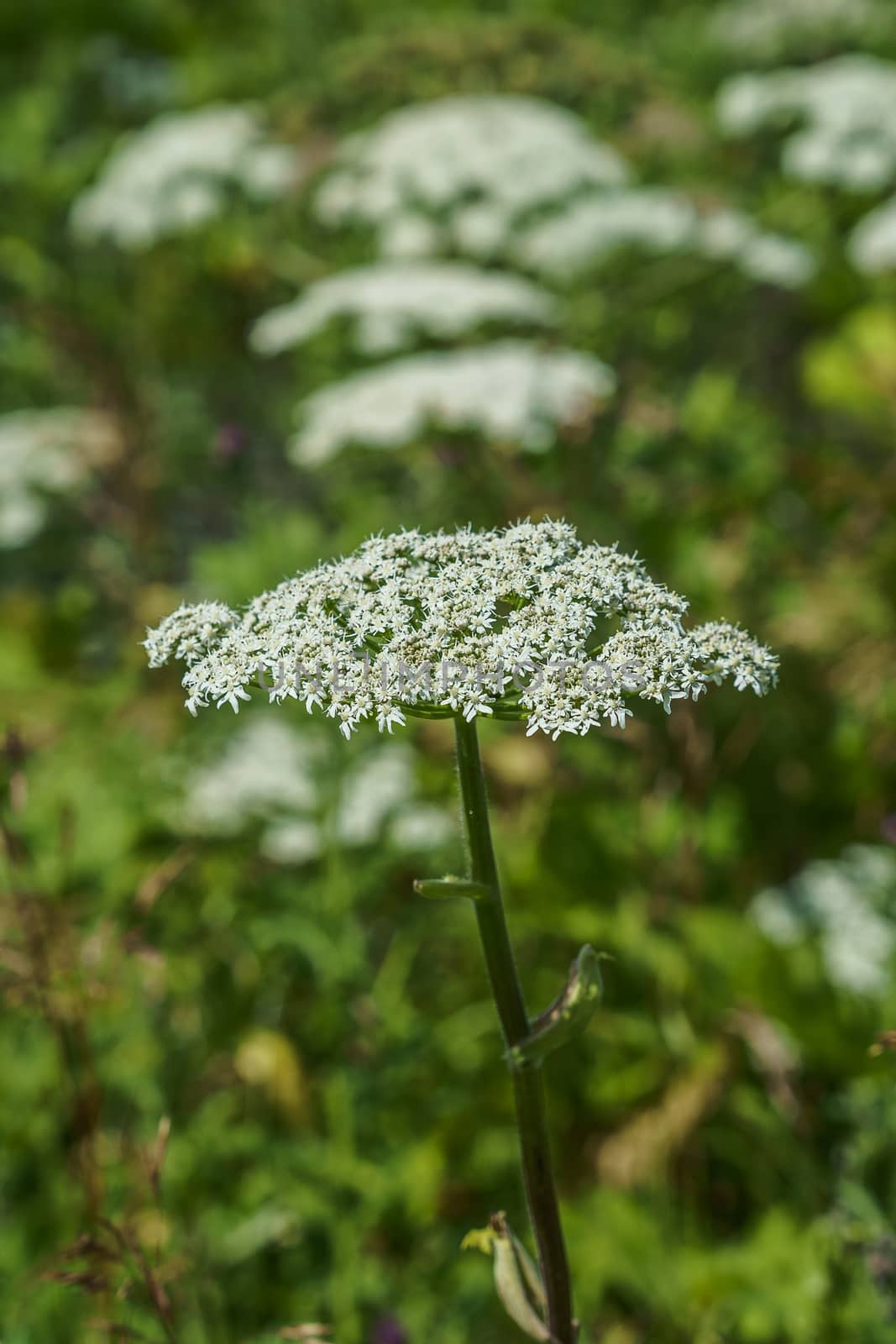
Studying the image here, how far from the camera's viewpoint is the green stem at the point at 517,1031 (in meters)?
1.05

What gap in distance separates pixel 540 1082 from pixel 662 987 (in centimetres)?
187

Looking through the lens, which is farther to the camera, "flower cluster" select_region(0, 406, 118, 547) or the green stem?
"flower cluster" select_region(0, 406, 118, 547)

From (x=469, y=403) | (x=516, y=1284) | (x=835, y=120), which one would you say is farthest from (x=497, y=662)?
(x=835, y=120)

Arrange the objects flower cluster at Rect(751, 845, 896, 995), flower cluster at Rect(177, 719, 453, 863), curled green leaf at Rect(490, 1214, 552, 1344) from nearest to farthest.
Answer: curled green leaf at Rect(490, 1214, 552, 1344)
flower cluster at Rect(751, 845, 896, 995)
flower cluster at Rect(177, 719, 453, 863)

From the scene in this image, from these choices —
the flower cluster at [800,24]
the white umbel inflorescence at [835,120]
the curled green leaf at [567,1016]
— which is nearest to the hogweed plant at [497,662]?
the curled green leaf at [567,1016]

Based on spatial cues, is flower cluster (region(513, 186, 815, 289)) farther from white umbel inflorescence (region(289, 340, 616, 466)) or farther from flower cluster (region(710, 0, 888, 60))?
flower cluster (region(710, 0, 888, 60))

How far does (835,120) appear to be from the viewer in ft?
16.1

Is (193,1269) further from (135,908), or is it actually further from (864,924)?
(864,924)

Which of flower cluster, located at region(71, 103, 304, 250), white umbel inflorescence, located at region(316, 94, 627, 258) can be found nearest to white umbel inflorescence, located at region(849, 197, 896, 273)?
white umbel inflorescence, located at region(316, 94, 627, 258)

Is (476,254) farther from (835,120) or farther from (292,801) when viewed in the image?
(292,801)

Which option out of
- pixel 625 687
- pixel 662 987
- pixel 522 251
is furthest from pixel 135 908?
pixel 522 251

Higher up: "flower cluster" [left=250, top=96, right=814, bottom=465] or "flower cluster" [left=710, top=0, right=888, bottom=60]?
"flower cluster" [left=710, top=0, right=888, bottom=60]

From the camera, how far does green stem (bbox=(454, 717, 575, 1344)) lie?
1048mm

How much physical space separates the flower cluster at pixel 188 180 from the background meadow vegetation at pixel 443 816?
0.03 metres
